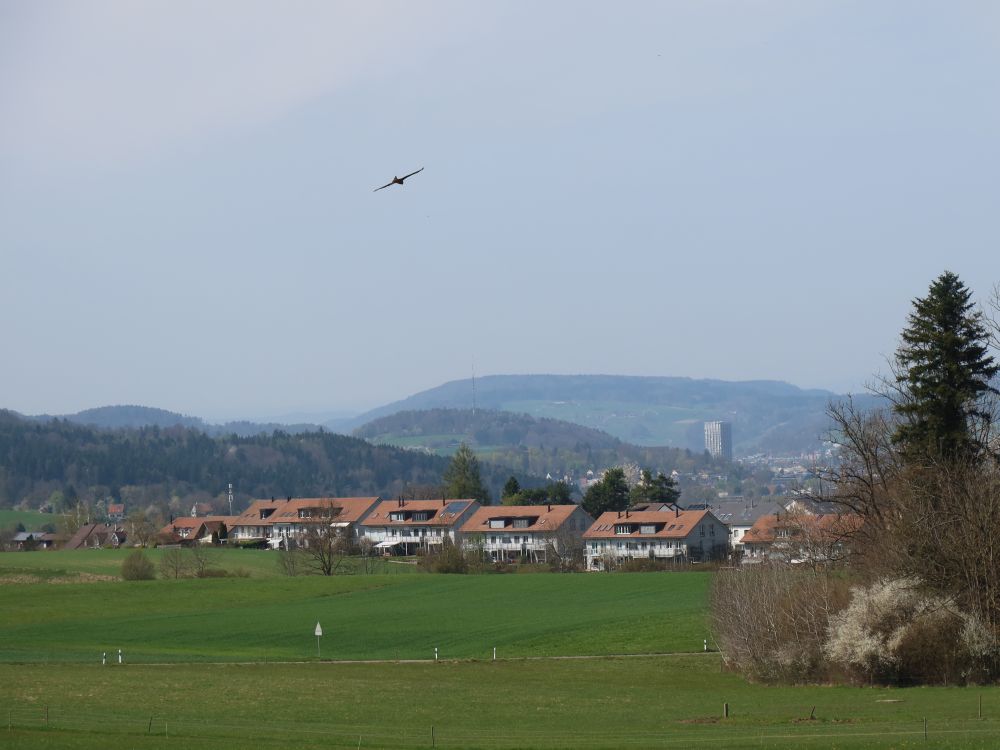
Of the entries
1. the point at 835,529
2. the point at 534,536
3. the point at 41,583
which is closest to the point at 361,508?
the point at 534,536

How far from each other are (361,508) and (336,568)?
49537 millimetres

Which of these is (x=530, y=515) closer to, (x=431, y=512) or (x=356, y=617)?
(x=431, y=512)

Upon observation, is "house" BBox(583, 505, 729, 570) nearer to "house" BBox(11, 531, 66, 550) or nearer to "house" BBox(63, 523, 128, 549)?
"house" BBox(63, 523, 128, 549)

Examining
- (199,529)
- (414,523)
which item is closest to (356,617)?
(414,523)

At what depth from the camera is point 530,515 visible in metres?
143

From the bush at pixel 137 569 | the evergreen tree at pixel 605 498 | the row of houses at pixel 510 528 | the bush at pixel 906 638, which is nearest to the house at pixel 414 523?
the row of houses at pixel 510 528

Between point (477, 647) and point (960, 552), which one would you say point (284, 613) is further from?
point (960, 552)

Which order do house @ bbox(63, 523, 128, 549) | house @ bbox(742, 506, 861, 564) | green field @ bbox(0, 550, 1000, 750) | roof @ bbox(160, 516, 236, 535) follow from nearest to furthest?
green field @ bbox(0, 550, 1000, 750), house @ bbox(742, 506, 861, 564), house @ bbox(63, 523, 128, 549), roof @ bbox(160, 516, 236, 535)

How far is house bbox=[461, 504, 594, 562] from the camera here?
138 metres

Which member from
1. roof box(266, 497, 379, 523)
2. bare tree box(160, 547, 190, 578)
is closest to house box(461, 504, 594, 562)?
roof box(266, 497, 379, 523)

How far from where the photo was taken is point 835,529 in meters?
57.3

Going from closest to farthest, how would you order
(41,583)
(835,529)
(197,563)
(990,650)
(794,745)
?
(794,745) < (990,650) < (835,529) < (41,583) < (197,563)

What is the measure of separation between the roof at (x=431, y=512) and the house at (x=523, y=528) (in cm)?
416

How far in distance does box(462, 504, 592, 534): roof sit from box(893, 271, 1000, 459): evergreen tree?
298ft
